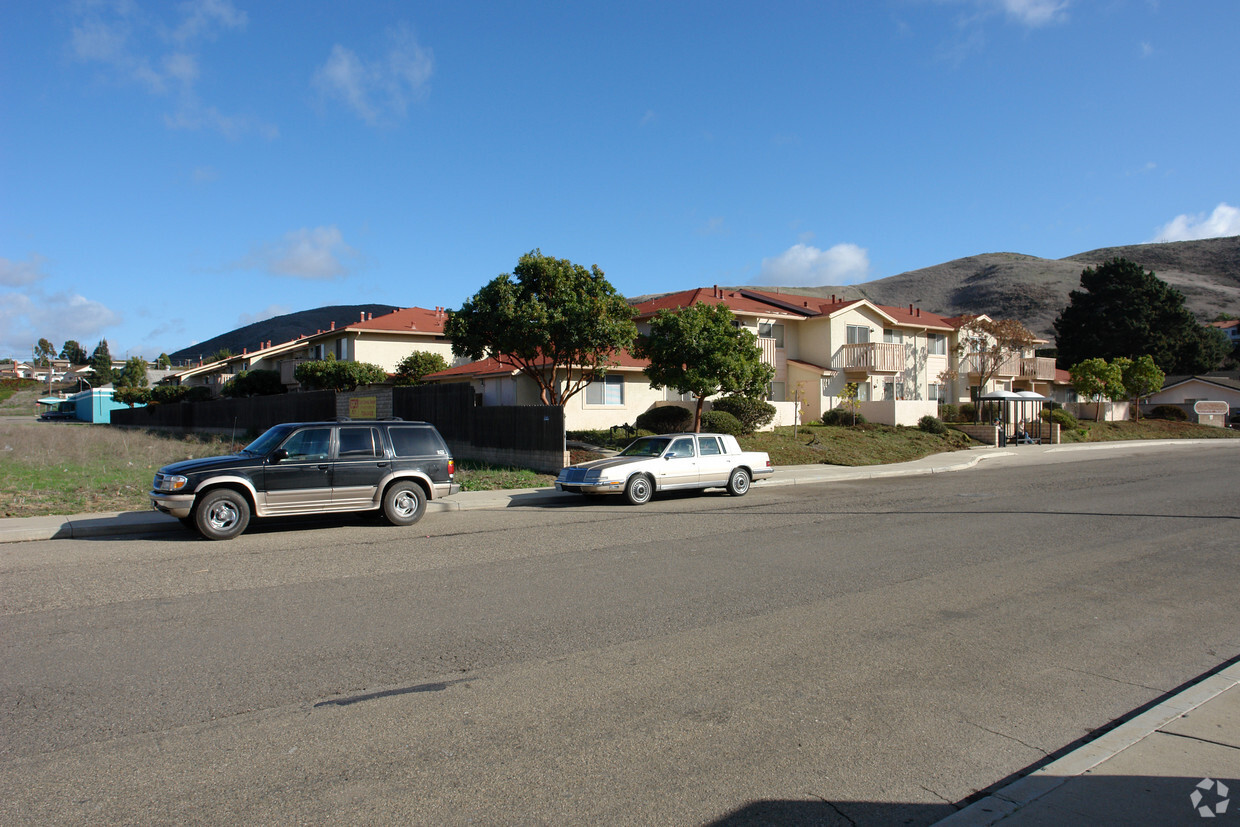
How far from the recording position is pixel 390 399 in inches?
1148

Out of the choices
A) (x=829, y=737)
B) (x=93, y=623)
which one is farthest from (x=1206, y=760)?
(x=93, y=623)

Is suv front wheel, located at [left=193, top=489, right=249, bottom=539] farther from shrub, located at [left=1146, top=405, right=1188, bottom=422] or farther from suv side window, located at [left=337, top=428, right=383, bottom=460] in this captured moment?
shrub, located at [left=1146, top=405, right=1188, bottom=422]

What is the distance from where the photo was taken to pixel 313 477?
40.5 ft

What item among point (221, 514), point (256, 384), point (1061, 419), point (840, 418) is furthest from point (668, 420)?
point (256, 384)

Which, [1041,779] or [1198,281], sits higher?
[1198,281]

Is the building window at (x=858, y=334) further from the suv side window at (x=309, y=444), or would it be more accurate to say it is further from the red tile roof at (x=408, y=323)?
the suv side window at (x=309, y=444)

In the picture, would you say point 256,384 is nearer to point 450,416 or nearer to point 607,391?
point 450,416

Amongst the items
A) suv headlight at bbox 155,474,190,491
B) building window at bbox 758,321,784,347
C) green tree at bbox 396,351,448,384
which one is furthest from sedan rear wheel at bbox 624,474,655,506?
green tree at bbox 396,351,448,384

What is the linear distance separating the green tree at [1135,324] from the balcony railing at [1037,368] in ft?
94.7

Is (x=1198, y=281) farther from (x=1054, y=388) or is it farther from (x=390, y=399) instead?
(x=390, y=399)

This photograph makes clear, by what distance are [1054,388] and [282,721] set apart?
Result: 199 feet

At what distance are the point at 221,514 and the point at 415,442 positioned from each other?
10.6 feet

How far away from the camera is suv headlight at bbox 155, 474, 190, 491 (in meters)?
11.2

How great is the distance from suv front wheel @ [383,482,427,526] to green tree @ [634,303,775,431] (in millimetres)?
12355
